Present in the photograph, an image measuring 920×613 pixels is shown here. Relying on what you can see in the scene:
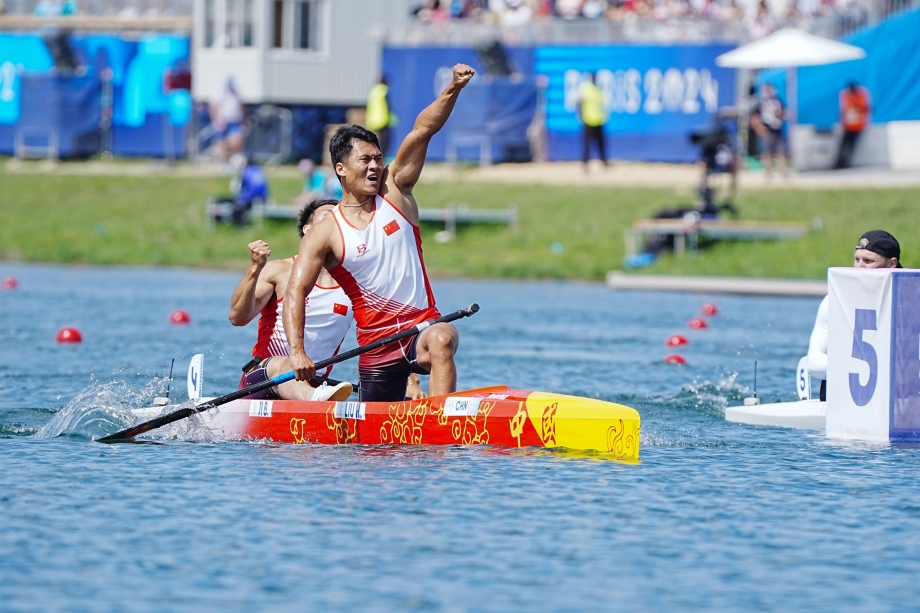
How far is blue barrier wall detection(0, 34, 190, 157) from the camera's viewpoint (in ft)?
117

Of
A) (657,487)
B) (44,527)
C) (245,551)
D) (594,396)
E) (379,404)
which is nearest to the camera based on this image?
(245,551)

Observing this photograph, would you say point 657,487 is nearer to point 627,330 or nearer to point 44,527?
point 44,527

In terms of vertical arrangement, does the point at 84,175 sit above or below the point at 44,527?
above

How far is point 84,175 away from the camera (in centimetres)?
3209

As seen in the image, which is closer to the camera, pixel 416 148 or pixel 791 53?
pixel 416 148

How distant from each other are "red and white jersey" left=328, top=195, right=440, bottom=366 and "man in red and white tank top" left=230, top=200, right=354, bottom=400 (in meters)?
0.56

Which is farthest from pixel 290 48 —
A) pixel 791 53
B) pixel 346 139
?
pixel 346 139

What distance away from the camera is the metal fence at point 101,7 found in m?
38.0

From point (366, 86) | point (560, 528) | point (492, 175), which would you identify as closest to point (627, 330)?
point (560, 528)

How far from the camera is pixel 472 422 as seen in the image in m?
8.50

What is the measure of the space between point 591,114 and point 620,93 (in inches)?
80.6

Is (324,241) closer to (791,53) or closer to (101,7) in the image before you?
(791,53)

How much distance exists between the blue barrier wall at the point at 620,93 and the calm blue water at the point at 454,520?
56.7ft

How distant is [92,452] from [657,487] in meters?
3.19
